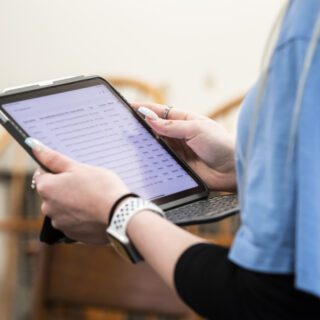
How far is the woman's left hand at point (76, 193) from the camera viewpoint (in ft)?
2.10

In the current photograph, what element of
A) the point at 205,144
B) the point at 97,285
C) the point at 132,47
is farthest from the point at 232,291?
the point at 132,47

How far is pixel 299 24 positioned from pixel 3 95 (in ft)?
1.14

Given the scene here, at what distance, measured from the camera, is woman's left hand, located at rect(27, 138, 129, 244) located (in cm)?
64

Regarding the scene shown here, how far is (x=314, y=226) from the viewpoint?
1.72ft

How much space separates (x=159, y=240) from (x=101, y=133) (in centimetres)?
20

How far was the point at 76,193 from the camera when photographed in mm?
648

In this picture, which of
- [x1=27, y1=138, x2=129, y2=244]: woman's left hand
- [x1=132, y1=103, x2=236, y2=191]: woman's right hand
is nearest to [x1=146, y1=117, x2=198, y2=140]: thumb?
[x1=132, y1=103, x2=236, y2=191]: woman's right hand

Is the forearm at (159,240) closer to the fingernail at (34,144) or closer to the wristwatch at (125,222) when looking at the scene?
the wristwatch at (125,222)

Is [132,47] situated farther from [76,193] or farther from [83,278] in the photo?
[76,193]

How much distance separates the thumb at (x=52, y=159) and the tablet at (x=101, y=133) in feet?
0.05

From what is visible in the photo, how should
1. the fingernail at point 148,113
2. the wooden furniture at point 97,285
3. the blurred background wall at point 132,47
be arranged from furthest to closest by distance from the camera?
the blurred background wall at point 132,47 < the wooden furniture at point 97,285 < the fingernail at point 148,113

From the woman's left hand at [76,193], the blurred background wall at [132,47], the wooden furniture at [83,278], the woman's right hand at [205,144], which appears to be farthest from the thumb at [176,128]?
the blurred background wall at [132,47]

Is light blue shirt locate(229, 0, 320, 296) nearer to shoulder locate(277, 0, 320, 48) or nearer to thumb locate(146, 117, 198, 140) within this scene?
shoulder locate(277, 0, 320, 48)

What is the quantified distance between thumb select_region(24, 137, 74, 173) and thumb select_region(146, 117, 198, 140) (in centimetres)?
19
